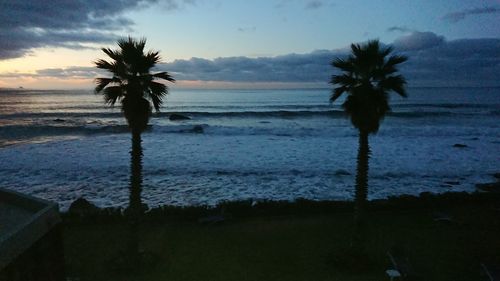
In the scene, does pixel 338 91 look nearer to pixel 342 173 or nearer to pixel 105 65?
pixel 105 65

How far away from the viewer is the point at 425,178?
2775cm

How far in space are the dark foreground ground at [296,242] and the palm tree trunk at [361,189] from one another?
3.04 feet

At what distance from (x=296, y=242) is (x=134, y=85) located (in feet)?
30.9

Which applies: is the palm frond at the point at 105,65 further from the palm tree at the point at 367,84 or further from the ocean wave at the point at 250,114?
the ocean wave at the point at 250,114

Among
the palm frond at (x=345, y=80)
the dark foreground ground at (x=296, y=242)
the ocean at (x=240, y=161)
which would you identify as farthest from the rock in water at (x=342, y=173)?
the palm frond at (x=345, y=80)

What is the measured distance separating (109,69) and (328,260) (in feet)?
34.1

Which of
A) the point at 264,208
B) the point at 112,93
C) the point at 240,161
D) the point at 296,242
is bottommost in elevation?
the point at 296,242

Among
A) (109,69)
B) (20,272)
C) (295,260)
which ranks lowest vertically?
(295,260)

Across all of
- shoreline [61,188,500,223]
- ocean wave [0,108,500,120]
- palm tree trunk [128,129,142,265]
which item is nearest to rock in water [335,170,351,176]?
shoreline [61,188,500,223]

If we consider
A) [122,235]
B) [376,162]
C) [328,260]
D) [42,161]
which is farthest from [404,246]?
[42,161]

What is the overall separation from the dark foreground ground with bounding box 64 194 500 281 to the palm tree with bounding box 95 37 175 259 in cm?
404

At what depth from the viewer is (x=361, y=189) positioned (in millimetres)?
13766

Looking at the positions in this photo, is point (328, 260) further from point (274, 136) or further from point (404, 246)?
point (274, 136)

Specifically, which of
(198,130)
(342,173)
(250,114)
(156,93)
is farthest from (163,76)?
(250,114)
